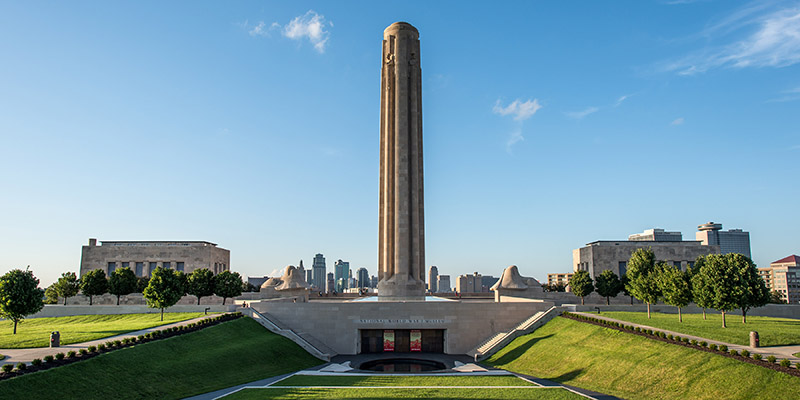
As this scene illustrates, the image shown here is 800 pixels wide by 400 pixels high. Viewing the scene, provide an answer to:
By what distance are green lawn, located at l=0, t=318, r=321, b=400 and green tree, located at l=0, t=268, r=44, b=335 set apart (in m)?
14.2

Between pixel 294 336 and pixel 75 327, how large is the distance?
20.6m

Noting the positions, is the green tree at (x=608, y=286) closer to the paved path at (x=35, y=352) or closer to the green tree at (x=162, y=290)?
the green tree at (x=162, y=290)

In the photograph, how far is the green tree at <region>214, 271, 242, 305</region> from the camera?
220 feet

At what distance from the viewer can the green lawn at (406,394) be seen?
96.3 ft

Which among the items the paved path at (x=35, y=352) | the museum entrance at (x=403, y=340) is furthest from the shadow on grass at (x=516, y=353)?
the paved path at (x=35, y=352)

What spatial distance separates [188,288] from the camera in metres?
66.9

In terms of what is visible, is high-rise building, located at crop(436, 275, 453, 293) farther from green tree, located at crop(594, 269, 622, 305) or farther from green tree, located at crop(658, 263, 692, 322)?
green tree, located at crop(658, 263, 692, 322)

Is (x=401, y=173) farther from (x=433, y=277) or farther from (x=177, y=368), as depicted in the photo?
(x=433, y=277)

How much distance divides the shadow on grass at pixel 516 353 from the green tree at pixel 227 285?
37.8 meters

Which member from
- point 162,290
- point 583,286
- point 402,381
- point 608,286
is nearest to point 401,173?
point 583,286

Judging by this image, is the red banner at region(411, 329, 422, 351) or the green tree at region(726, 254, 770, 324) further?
the red banner at region(411, 329, 422, 351)

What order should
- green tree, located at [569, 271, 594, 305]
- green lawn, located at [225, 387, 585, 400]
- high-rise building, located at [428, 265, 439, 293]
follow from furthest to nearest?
high-rise building, located at [428, 265, 439, 293] < green tree, located at [569, 271, 594, 305] < green lawn, located at [225, 387, 585, 400]

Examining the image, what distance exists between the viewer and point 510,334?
49.9 meters

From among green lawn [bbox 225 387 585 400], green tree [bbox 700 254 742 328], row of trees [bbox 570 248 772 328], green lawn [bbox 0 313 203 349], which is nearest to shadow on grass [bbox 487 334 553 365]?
green lawn [bbox 225 387 585 400]
